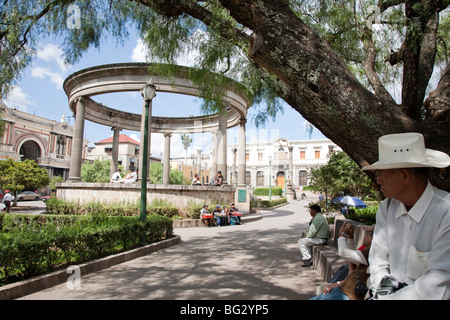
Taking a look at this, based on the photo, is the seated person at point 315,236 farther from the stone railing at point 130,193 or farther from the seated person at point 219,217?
the stone railing at point 130,193

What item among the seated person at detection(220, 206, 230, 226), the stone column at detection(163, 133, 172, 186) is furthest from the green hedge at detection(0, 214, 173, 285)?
the stone column at detection(163, 133, 172, 186)

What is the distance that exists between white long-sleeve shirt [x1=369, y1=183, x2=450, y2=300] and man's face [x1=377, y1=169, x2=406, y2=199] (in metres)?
0.08

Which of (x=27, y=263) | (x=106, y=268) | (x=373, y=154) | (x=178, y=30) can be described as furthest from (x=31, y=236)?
(x=373, y=154)

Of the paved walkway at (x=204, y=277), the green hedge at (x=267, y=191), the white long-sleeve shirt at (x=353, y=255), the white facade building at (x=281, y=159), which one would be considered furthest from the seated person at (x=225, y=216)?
the white facade building at (x=281, y=159)

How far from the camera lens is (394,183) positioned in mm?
1978

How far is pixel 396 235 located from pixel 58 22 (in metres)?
7.44

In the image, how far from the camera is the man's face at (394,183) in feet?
6.41

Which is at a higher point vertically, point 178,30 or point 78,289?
point 178,30

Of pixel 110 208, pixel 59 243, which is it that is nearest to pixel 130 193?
pixel 110 208

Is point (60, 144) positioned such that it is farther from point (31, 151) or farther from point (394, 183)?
point (394, 183)

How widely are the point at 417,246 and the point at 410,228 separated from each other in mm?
117

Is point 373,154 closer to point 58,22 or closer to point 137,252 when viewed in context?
point 137,252

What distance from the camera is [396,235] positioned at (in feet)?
6.40
